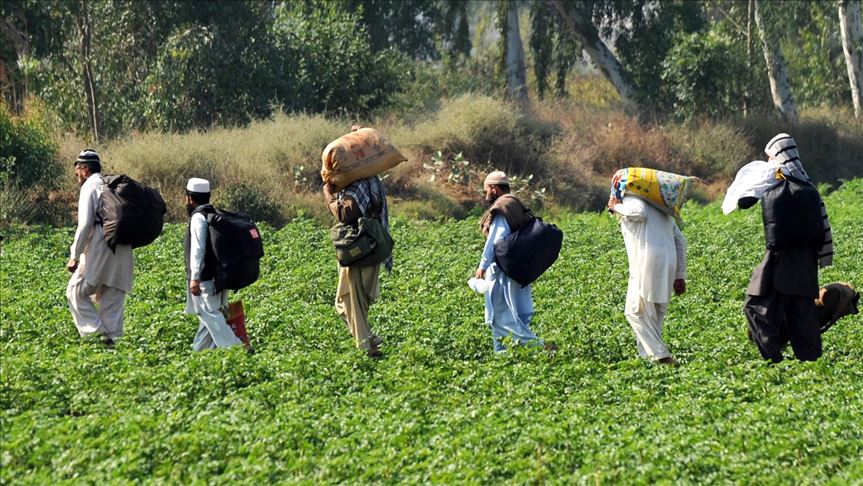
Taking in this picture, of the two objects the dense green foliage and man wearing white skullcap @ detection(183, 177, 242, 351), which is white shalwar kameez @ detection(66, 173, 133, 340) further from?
the dense green foliage

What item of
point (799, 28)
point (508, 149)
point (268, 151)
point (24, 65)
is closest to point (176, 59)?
point (24, 65)

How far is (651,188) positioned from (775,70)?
1083 inches

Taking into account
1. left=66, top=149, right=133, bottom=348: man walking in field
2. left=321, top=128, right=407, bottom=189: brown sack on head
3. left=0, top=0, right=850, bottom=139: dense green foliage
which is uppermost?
left=321, top=128, right=407, bottom=189: brown sack on head

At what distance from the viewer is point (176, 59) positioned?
28750 mm

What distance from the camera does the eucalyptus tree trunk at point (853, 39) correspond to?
3919 centimetres

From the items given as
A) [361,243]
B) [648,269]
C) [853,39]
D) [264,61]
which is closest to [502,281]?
[648,269]

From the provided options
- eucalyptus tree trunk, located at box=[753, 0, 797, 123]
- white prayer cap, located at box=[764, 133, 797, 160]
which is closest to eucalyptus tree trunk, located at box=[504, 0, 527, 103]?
eucalyptus tree trunk, located at box=[753, 0, 797, 123]

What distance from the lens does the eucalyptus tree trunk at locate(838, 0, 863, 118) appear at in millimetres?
39188

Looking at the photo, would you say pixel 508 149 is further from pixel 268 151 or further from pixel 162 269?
pixel 162 269

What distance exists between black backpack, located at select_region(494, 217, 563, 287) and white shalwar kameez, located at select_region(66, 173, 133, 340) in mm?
3415

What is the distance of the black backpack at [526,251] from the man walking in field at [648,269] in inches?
25.2

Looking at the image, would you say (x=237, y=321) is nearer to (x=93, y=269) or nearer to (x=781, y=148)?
(x=93, y=269)

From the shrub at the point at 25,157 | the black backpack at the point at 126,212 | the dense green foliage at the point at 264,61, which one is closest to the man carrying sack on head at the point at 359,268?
the black backpack at the point at 126,212

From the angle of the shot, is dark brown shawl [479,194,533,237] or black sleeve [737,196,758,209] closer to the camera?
black sleeve [737,196,758,209]
